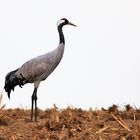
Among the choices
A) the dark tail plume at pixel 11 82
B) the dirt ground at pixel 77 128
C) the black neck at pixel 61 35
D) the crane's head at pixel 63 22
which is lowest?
the dirt ground at pixel 77 128

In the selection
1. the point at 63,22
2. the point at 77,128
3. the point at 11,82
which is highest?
the point at 63,22

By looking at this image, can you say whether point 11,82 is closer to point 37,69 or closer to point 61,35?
point 37,69

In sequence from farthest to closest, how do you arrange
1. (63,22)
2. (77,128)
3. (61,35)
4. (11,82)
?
1. (63,22)
2. (61,35)
3. (11,82)
4. (77,128)

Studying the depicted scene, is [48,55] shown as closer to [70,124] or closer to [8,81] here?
[8,81]

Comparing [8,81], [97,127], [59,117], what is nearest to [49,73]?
[8,81]

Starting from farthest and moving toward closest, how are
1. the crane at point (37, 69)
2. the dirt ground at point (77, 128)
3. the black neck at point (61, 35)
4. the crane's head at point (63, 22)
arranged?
the crane's head at point (63, 22)
the black neck at point (61, 35)
the crane at point (37, 69)
the dirt ground at point (77, 128)

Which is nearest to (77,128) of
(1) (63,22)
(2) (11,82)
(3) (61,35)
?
(2) (11,82)

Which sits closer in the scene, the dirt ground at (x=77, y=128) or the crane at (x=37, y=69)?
the dirt ground at (x=77, y=128)

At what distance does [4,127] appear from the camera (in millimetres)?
9977

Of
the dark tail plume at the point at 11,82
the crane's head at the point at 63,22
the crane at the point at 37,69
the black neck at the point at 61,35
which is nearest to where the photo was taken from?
the crane at the point at 37,69

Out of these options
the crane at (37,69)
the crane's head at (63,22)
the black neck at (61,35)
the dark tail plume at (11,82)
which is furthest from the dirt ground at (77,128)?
the crane's head at (63,22)

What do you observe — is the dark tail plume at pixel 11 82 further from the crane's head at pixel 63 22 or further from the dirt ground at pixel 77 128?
the dirt ground at pixel 77 128

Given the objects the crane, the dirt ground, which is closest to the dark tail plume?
the crane

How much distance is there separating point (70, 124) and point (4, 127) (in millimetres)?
1340
